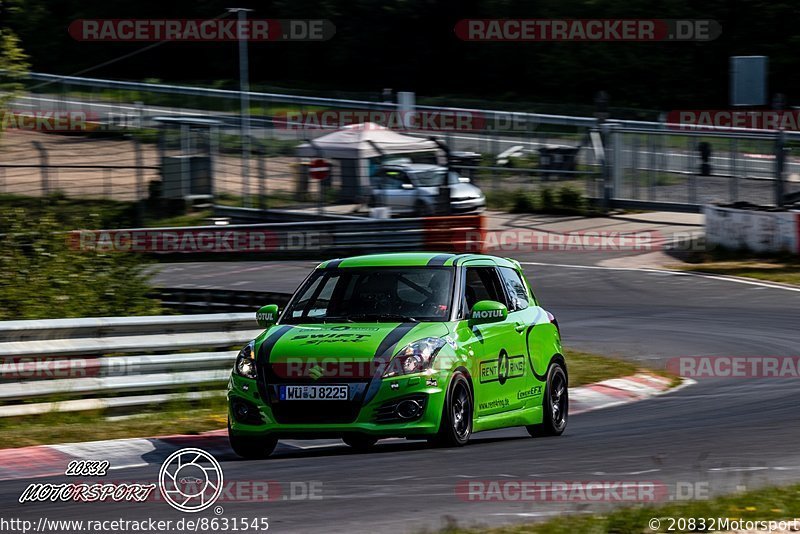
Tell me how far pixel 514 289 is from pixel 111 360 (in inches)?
144

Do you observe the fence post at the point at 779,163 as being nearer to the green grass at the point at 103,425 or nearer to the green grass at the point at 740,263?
the green grass at the point at 740,263

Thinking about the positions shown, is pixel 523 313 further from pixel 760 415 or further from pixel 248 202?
pixel 248 202

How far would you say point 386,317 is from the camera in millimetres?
9508

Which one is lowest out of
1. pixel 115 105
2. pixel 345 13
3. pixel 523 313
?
pixel 523 313

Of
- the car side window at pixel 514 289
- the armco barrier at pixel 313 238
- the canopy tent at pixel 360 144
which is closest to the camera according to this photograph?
the car side window at pixel 514 289

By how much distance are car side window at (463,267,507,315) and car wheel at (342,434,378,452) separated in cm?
124

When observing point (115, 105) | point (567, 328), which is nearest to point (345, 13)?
point (115, 105)

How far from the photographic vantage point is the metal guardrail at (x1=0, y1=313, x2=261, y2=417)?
10.8 meters

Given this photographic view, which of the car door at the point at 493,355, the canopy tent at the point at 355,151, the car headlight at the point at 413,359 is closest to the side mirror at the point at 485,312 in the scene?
the car door at the point at 493,355

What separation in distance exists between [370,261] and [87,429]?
2.82 metres

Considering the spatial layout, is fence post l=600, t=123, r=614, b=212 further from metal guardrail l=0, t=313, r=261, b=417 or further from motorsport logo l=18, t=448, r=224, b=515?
motorsport logo l=18, t=448, r=224, b=515

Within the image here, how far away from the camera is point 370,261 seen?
1000 centimetres

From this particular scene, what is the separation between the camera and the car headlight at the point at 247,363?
906 cm

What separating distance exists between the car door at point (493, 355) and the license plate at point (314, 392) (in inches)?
43.2
